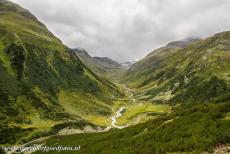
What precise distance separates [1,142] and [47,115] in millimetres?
47488

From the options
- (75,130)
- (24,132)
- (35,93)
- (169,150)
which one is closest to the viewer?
(169,150)

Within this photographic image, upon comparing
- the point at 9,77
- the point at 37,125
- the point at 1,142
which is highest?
the point at 9,77

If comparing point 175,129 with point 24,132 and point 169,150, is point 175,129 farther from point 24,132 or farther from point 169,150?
point 24,132

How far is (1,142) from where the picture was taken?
112438mm

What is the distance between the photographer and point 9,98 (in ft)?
519

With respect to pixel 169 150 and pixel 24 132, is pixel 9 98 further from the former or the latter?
pixel 169 150

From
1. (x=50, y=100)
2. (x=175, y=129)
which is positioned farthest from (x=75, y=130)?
(x=175, y=129)

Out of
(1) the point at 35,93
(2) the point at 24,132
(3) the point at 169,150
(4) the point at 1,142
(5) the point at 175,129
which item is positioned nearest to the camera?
(3) the point at 169,150

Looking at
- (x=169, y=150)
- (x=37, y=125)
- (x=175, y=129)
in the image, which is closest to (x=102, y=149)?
(x=175, y=129)

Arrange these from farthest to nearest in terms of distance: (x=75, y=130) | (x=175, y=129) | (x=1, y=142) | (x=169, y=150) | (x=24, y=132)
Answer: (x=75, y=130) → (x=24, y=132) → (x=1, y=142) → (x=175, y=129) → (x=169, y=150)

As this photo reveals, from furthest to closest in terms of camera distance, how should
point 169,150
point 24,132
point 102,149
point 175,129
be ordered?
point 24,132 < point 102,149 < point 175,129 < point 169,150

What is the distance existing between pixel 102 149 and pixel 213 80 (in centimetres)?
15836

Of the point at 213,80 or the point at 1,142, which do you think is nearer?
the point at 1,142

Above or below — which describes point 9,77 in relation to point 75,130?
above
